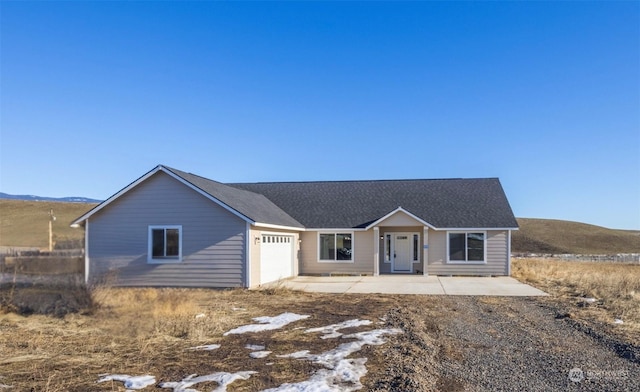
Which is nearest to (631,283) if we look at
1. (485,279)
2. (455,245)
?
(485,279)

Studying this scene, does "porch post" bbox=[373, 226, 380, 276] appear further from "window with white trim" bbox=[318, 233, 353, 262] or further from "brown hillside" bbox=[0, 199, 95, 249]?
"brown hillside" bbox=[0, 199, 95, 249]

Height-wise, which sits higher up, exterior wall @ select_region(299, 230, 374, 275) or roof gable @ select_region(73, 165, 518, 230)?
roof gable @ select_region(73, 165, 518, 230)

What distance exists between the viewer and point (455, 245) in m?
24.5

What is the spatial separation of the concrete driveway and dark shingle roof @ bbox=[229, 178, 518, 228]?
9.15ft

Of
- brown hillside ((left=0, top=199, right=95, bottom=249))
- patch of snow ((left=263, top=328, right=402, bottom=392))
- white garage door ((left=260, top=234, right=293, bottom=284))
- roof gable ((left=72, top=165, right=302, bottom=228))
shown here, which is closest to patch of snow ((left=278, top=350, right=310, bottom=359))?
patch of snow ((left=263, top=328, right=402, bottom=392))

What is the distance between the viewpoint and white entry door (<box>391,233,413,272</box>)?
25.9 m

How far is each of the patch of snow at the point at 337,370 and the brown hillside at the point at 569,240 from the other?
177ft

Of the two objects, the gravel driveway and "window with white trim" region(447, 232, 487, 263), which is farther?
"window with white trim" region(447, 232, 487, 263)

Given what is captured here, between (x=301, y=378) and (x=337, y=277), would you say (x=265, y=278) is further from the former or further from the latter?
(x=301, y=378)

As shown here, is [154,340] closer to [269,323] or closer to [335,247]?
[269,323]

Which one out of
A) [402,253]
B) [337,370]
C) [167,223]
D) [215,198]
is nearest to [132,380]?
[337,370]

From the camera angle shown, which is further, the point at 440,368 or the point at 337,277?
the point at 337,277

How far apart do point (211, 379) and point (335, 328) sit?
4.18 m

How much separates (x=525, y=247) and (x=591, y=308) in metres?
50.9
